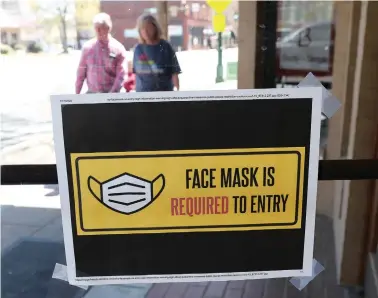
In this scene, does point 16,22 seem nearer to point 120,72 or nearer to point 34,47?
point 34,47

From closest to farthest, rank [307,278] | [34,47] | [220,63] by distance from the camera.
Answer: [307,278] → [34,47] → [220,63]

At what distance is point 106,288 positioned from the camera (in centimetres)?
175

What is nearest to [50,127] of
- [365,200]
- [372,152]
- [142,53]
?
[142,53]

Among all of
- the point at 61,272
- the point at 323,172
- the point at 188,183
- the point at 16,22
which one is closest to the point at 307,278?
the point at 323,172

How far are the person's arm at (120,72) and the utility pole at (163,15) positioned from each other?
6.0 inches

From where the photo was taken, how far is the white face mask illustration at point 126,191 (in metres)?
1.01

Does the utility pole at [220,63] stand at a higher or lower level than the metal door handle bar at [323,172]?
higher

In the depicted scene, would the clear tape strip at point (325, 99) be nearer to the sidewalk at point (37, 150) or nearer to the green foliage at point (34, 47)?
the sidewalk at point (37, 150)

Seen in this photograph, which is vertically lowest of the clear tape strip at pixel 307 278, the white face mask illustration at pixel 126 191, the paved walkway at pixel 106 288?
the paved walkway at pixel 106 288

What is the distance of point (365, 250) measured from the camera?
2639mm

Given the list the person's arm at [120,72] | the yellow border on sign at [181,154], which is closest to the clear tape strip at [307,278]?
the yellow border on sign at [181,154]

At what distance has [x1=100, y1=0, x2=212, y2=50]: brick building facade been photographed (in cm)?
121

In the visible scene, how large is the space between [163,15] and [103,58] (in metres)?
0.40

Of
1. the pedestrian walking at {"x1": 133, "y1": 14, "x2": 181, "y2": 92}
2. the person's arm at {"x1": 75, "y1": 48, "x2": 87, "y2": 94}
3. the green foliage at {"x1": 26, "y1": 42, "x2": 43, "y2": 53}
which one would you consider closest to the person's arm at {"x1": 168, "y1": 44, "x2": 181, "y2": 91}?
the pedestrian walking at {"x1": 133, "y1": 14, "x2": 181, "y2": 92}
